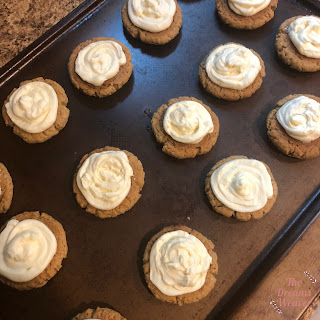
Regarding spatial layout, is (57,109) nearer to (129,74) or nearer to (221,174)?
(129,74)

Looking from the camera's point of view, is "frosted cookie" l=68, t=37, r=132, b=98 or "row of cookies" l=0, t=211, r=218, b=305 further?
"frosted cookie" l=68, t=37, r=132, b=98

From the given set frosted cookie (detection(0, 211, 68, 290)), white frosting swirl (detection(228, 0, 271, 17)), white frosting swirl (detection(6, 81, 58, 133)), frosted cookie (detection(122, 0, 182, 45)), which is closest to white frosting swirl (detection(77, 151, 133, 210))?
frosted cookie (detection(0, 211, 68, 290))

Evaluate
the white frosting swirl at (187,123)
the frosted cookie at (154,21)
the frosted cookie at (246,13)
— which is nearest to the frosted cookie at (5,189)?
the white frosting swirl at (187,123)

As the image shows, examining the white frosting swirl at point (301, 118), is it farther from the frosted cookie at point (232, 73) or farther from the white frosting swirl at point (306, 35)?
the white frosting swirl at point (306, 35)

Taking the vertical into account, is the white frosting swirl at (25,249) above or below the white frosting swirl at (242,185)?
below

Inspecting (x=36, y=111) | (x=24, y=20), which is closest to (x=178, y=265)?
(x=36, y=111)

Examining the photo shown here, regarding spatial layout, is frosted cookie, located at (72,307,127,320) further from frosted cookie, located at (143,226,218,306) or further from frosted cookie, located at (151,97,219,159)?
frosted cookie, located at (151,97,219,159)
